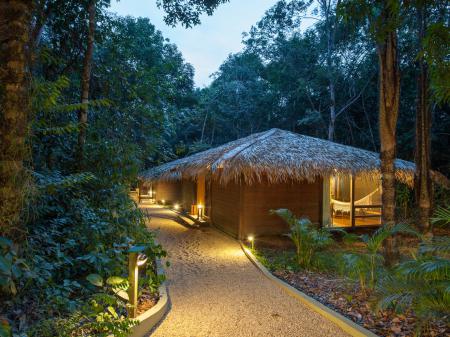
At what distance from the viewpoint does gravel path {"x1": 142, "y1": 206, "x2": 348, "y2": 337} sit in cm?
315

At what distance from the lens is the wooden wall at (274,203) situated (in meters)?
8.14

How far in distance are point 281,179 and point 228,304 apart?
444 centimetres

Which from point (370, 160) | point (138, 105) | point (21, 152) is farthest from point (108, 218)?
point (370, 160)

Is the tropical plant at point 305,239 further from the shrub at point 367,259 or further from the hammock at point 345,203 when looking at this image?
the hammock at point 345,203

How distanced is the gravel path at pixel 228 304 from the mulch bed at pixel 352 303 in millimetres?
310

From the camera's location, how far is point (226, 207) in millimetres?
9250

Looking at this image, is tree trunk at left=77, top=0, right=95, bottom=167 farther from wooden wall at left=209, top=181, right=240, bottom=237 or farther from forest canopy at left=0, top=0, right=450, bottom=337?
wooden wall at left=209, top=181, right=240, bottom=237

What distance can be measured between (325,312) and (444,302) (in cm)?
134

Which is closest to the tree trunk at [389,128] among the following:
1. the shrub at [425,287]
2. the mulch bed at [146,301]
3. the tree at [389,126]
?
the tree at [389,126]

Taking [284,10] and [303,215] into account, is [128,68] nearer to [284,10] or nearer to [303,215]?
[303,215]

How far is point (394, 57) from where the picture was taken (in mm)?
4969

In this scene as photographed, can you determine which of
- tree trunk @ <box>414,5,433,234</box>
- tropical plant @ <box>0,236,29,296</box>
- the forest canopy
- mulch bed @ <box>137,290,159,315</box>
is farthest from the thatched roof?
tropical plant @ <box>0,236,29,296</box>

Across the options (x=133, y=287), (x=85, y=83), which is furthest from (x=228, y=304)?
(x=85, y=83)

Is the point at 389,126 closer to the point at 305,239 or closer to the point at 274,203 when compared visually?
the point at 305,239
